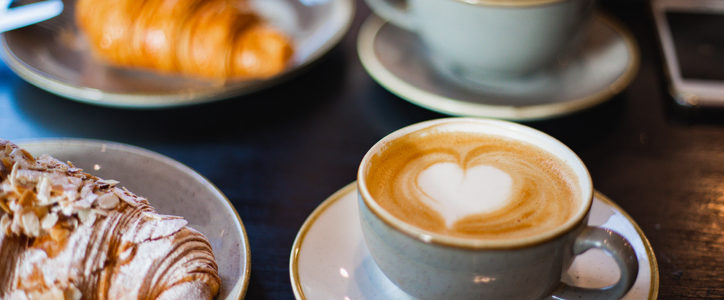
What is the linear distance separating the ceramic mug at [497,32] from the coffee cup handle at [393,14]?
0.02m

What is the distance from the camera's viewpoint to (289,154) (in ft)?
2.58

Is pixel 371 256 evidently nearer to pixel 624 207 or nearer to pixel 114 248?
pixel 114 248

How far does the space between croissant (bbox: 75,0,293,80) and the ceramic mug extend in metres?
0.24

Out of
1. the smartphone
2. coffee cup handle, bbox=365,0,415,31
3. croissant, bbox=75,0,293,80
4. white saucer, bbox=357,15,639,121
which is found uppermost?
croissant, bbox=75,0,293,80

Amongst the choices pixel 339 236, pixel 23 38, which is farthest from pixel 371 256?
pixel 23 38

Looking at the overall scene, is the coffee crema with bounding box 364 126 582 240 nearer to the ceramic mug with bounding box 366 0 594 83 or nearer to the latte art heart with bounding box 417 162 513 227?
the latte art heart with bounding box 417 162 513 227

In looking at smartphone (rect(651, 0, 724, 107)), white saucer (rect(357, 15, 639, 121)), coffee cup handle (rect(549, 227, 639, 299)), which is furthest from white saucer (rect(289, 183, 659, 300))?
smartphone (rect(651, 0, 724, 107))

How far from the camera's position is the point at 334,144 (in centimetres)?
81

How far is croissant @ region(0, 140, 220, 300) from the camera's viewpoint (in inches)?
18.1

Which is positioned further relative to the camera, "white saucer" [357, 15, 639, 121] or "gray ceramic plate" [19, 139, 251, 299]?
"white saucer" [357, 15, 639, 121]

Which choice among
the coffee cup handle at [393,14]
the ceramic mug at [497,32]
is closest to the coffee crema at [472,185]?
the ceramic mug at [497,32]

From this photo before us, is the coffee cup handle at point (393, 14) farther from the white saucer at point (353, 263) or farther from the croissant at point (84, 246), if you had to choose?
the croissant at point (84, 246)

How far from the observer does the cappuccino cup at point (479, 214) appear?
1.50 feet

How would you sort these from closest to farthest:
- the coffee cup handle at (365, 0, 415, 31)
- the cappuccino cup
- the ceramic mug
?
the cappuccino cup, the ceramic mug, the coffee cup handle at (365, 0, 415, 31)
